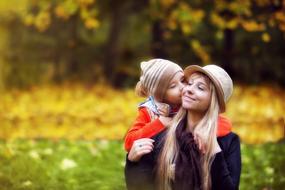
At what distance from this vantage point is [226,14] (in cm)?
1093

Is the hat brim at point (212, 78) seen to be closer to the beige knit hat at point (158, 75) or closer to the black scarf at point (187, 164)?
the beige knit hat at point (158, 75)

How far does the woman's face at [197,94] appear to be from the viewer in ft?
10.2

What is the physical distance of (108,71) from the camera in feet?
45.6

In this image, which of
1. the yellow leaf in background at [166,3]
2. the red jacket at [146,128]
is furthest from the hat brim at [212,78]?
the yellow leaf in background at [166,3]

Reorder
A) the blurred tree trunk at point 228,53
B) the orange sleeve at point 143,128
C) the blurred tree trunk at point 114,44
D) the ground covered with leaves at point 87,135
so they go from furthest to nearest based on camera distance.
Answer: the blurred tree trunk at point 114,44
the blurred tree trunk at point 228,53
the ground covered with leaves at point 87,135
the orange sleeve at point 143,128

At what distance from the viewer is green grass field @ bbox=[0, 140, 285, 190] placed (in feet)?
16.6

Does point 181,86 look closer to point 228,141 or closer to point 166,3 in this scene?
point 228,141

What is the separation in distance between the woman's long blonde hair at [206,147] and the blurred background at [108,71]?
2.21 meters

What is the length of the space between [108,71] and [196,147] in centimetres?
1088

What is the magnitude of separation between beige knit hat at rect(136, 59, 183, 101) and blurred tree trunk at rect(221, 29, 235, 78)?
9649mm

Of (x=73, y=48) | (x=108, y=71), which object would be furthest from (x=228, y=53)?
(x=73, y=48)

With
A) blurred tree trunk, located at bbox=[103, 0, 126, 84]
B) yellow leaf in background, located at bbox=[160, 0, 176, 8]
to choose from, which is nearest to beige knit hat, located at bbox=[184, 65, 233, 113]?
yellow leaf in background, located at bbox=[160, 0, 176, 8]

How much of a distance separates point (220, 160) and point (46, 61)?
11.6 meters

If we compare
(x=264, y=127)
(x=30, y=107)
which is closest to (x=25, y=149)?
(x=264, y=127)
